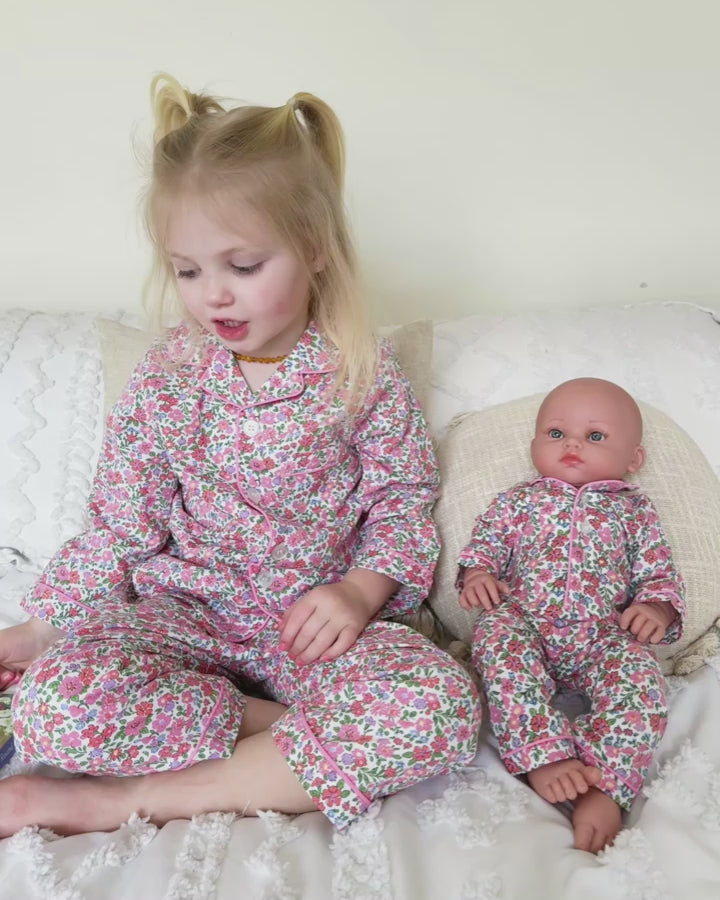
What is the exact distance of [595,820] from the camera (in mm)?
774

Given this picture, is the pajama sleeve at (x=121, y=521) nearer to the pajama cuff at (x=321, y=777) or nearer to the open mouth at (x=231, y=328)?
the open mouth at (x=231, y=328)

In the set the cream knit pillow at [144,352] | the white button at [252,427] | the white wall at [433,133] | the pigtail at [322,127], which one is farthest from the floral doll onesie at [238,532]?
the white wall at [433,133]

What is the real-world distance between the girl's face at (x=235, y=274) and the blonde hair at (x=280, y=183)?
19 mm

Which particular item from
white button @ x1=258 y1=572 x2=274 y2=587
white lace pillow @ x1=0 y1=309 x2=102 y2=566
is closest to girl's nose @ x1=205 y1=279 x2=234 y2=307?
white button @ x1=258 y1=572 x2=274 y2=587

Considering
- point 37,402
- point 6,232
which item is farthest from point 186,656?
point 6,232

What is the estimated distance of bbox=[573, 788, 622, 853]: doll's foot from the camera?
754 millimetres

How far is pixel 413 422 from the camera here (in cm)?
108

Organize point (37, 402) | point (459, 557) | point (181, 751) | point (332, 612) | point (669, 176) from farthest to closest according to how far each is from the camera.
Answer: point (669, 176)
point (37, 402)
point (459, 557)
point (332, 612)
point (181, 751)

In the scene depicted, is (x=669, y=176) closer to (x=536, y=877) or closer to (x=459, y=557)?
(x=459, y=557)

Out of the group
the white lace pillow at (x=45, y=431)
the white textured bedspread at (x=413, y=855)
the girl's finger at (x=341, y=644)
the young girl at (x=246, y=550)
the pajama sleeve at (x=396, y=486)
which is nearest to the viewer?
the white textured bedspread at (x=413, y=855)

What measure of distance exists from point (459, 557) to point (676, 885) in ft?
1.52

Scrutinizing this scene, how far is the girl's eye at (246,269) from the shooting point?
886 millimetres

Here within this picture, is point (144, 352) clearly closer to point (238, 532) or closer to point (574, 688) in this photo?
point (238, 532)

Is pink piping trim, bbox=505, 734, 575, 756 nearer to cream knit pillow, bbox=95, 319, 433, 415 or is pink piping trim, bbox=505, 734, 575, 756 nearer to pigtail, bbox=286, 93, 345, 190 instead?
cream knit pillow, bbox=95, 319, 433, 415
